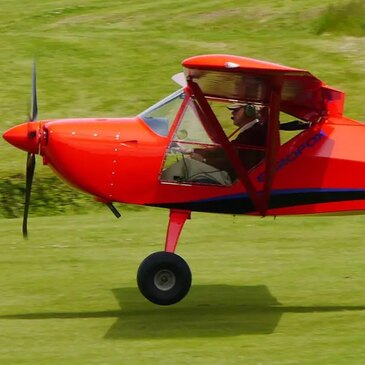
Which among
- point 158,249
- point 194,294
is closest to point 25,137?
point 194,294

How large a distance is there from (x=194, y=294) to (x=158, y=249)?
7.97ft

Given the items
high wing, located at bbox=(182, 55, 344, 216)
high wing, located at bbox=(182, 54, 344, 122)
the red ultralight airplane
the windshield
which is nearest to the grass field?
the red ultralight airplane

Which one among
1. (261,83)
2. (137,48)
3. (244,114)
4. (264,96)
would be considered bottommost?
(137,48)

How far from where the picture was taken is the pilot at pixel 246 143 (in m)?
10.7

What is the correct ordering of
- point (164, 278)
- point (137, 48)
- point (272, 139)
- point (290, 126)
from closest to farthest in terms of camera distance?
point (272, 139)
point (164, 278)
point (290, 126)
point (137, 48)

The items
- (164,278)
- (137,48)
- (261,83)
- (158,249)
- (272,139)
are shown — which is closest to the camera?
(261,83)

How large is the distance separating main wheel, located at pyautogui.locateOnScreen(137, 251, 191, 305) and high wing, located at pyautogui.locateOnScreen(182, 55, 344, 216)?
3.22 feet

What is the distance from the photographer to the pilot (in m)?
10.7

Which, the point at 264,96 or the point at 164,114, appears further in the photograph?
the point at 164,114

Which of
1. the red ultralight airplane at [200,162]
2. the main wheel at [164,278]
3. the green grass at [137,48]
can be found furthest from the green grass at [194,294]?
the green grass at [137,48]

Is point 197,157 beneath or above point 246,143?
beneath

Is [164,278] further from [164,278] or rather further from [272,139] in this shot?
[272,139]

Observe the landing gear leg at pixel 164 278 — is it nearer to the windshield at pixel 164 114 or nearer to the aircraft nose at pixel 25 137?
the windshield at pixel 164 114

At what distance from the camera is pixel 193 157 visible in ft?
35.2
